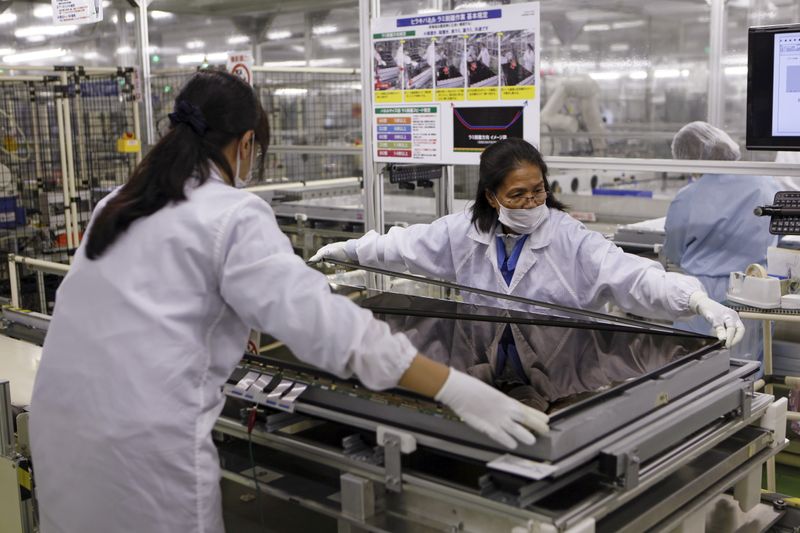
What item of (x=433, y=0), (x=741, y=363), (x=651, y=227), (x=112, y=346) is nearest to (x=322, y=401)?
(x=112, y=346)

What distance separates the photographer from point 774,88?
2.81 meters

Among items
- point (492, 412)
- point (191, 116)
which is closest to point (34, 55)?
point (191, 116)

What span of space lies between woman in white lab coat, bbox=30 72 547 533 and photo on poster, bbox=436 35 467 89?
5.69 feet

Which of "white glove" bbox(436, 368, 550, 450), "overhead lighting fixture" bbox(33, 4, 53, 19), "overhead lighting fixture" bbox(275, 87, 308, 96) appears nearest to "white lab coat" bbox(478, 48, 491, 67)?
"white glove" bbox(436, 368, 550, 450)

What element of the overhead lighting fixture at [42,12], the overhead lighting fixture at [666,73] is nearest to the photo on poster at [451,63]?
the overhead lighting fixture at [666,73]

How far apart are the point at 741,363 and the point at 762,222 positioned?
208cm

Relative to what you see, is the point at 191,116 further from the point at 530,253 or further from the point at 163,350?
the point at 530,253

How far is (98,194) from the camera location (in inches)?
226

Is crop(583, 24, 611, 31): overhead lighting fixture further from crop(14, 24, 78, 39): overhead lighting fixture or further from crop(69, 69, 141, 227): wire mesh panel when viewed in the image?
crop(14, 24, 78, 39): overhead lighting fixture

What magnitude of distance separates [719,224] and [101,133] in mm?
4401

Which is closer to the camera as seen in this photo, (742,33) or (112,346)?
(112,346)

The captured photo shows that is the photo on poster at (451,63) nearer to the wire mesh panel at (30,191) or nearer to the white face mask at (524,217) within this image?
the white face mask at (524,217)

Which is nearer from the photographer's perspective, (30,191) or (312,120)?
(30,191)

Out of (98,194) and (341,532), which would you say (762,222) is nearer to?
(341,532)
